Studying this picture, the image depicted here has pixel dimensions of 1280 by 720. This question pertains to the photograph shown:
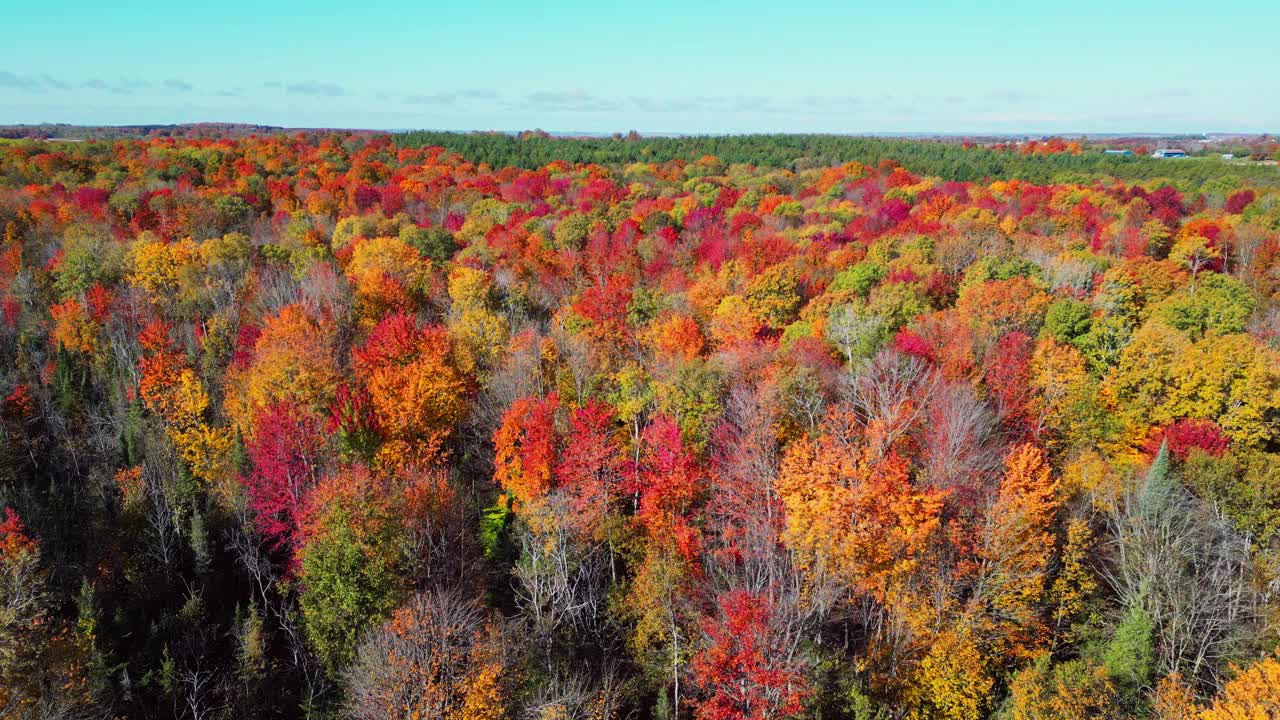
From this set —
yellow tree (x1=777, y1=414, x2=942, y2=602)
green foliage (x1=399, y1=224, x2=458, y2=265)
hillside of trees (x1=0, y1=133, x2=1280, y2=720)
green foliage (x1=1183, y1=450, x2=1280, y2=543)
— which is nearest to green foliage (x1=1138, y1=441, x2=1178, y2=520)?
hillside of trees (x1=0, y1=133, x2=1280, y2=720)

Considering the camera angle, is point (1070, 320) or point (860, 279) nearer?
point (1070, 320)

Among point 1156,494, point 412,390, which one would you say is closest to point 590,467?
point 412,390

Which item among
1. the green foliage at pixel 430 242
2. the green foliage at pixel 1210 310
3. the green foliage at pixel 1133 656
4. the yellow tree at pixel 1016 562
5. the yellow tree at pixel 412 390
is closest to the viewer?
the green foliage at pixel 1133 656

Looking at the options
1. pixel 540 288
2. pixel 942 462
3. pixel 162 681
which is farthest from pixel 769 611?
pixel 540 288

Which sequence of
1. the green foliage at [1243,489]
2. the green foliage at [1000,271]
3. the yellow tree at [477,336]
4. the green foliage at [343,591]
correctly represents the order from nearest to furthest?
1. the green foliage at [343,591]
2. the green foliage at [1243,489]
3. the yellow tree at [477,336]
4. the green foliage at [1000,271]

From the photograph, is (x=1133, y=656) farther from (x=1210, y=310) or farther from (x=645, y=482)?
(x=1210, y=310)

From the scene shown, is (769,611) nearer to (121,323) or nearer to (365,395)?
(365,395)

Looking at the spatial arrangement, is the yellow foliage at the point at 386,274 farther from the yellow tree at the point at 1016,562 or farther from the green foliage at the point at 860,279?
the yellow tree at the point at 1016,562

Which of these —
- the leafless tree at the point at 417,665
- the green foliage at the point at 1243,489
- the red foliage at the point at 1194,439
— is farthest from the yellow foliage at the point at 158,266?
the green foliage at the point at 1243,489

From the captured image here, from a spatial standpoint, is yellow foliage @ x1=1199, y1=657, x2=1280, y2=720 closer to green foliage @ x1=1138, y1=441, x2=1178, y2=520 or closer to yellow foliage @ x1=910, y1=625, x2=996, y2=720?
yellow foliage @ x1=910, y1=625, x2=996, y2=720
